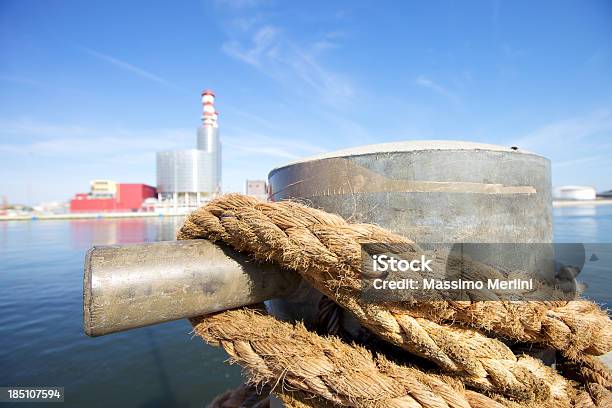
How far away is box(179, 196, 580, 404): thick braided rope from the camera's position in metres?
1.10

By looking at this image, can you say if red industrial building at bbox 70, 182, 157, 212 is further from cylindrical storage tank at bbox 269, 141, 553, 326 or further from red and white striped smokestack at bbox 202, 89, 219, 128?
cylindrical storage tank at bbox 269, 141, 553, 326

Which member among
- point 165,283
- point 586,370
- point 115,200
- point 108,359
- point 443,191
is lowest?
point 108,359

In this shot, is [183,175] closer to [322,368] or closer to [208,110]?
[208,110]

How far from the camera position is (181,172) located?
81.8 meters

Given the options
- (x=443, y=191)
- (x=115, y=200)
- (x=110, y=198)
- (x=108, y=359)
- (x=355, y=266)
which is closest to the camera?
(x=355, y=266)

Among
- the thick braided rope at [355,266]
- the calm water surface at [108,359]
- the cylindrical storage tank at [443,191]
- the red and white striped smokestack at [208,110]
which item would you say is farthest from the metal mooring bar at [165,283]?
the red and white striped smokestack at [208,110]

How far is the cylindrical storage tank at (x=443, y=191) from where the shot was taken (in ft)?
4.23

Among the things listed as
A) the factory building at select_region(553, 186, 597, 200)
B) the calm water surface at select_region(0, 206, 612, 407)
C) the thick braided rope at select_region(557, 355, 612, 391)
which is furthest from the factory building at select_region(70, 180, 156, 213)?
the factory building at select_region(553, 186, 597, 200)

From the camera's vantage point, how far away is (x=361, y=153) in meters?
1.36

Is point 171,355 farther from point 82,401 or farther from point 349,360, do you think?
point 349,360

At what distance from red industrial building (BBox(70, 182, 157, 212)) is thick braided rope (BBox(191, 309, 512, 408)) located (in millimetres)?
76669

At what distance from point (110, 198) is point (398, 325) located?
8068 cm

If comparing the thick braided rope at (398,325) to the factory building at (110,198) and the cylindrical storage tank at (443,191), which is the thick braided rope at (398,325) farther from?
the factory building at (110,198)

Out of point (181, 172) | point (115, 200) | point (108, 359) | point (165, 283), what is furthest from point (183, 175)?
point (165, 283)
